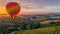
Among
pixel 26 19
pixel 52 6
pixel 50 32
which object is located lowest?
pixel 50 32

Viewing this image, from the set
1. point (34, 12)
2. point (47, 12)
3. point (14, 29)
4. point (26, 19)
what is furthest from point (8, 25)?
point (47, 12)

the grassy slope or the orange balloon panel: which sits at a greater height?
the orange balloon panel

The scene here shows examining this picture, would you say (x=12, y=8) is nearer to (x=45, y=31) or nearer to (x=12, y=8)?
(x=12, y=8)

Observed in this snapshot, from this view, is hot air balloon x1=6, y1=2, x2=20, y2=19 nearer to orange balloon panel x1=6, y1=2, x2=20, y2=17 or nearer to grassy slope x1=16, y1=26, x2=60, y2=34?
orange balloon panel x1=6, y1=2, x2=20, y2=17

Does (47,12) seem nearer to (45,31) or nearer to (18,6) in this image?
(45,31)

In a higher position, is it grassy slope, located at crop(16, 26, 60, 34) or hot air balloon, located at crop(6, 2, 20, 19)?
hot air balloon, located at crop(6, 2, 20, 19)

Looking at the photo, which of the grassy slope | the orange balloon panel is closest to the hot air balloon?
the orange balloon panel

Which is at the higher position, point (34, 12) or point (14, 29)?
point (34, 12)
